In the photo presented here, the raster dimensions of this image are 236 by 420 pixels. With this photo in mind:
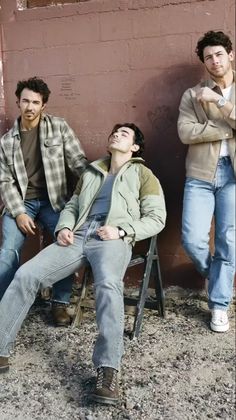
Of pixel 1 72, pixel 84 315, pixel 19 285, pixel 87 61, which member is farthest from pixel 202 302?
pixel 1 72

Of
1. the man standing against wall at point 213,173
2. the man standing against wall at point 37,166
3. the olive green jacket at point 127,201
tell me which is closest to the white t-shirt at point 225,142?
the man standing against wall at point 213,173

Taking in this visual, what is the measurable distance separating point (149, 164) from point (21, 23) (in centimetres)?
152

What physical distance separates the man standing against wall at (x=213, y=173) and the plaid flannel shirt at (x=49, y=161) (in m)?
→ 0.83

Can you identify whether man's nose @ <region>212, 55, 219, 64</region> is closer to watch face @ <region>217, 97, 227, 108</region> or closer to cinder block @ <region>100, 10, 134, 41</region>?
watch face @ <region>217, 97, 227, 108</region>

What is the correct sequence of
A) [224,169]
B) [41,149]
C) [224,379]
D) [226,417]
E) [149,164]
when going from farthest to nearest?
[149,164], [41,149], [224,169], [224,379], [226,417]

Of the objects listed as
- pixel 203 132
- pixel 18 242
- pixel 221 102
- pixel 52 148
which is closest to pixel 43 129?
pixel 52 148

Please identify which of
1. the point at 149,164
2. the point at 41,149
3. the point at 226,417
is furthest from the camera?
the point at 149,164

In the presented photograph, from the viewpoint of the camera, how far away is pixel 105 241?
9.54 ft

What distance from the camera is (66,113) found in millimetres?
3812

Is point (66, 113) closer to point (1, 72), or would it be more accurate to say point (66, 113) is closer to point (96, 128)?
point (96, 128)

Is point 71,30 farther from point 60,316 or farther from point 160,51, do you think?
point 60,316

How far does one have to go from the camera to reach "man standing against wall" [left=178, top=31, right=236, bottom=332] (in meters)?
3.10

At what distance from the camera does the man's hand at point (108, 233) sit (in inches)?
114

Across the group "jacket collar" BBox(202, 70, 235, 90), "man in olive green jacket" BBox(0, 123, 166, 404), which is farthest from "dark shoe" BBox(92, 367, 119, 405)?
"jacket collar" BBox(202, 70, 235, 90)
